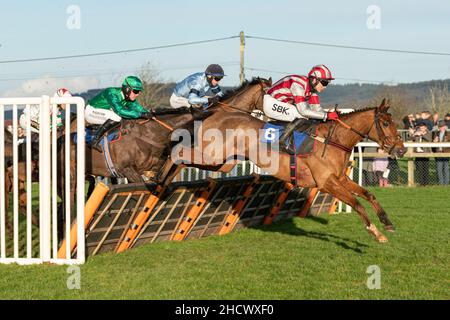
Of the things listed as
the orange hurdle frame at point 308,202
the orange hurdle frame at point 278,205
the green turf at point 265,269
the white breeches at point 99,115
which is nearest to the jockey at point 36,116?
the white breeches at point 99,115

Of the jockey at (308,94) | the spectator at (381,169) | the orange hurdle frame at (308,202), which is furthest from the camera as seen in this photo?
the spectator at (381,169)

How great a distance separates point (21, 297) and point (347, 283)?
257cm

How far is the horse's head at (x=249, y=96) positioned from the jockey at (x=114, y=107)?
104cm

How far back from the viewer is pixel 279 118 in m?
7.99

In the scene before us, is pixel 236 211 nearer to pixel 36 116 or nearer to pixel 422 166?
pixel 36 116

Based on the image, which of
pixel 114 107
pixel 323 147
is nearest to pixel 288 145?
pixel 323 147

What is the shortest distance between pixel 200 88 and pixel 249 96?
2.16 ft

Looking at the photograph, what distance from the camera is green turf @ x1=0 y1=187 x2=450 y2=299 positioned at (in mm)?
5281

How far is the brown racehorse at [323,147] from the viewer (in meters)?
7.47

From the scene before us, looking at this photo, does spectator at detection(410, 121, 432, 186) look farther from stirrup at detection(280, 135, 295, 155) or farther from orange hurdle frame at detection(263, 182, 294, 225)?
stirrup at detection(280, 135, 295, 155)

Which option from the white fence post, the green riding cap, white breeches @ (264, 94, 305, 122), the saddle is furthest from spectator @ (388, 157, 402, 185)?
the white fence post

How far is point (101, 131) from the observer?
26.2 feet

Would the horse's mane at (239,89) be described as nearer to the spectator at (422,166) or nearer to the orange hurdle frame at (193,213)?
the orange hurdle frame at (193,213)
